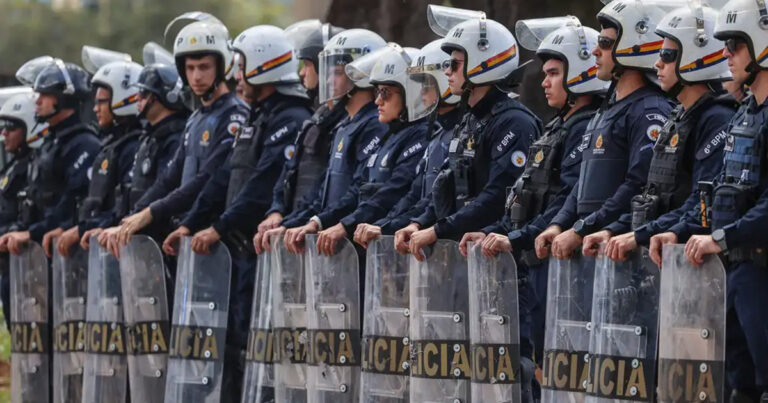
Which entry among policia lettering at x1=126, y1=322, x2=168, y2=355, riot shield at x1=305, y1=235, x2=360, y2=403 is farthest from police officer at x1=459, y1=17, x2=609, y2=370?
policia lettering at x1=126, y1=322, x2=168, y2=355

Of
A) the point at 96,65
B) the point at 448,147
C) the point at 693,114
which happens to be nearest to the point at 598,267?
the point at 693,114

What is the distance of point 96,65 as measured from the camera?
15.8 meters

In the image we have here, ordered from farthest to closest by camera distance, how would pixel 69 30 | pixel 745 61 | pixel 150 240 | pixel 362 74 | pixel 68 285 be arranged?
pixel 69 30 → pixel 68 285 → pixel 150 240 → pixel 362 74 → pixel 745 61

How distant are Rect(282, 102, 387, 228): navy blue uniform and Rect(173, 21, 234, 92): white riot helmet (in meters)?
1.75

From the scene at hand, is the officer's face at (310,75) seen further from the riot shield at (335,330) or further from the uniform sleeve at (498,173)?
the uniform sleeve at (498,173)

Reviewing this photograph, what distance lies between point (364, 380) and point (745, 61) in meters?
3.28

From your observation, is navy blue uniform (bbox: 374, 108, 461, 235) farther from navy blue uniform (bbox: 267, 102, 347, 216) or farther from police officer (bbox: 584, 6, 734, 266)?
police officer (bbox: 584, 6, 734, 266)

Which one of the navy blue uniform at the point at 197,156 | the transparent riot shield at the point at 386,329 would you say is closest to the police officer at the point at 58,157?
the navy blue uniform at the point at 197,156

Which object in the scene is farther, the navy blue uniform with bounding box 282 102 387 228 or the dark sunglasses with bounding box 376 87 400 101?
the navy blue uniform with bounding box 282 102 387 228

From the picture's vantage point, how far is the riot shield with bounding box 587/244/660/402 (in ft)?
28.8

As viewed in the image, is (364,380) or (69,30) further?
(69,30)

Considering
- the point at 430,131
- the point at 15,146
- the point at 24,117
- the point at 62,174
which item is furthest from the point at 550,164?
the point at 15,146

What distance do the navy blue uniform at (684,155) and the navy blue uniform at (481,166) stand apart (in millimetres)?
1370

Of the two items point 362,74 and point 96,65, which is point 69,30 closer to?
point 96,65
